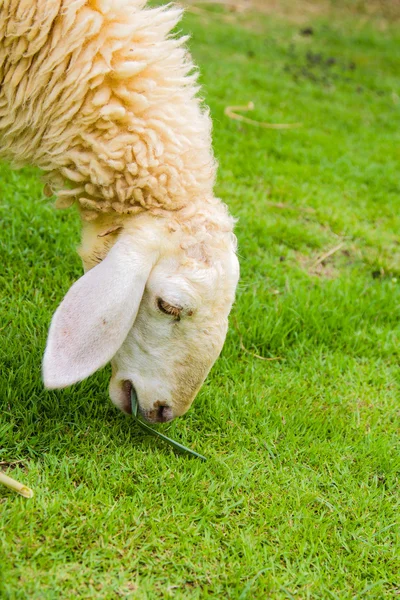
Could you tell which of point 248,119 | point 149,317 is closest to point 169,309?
point 149,317

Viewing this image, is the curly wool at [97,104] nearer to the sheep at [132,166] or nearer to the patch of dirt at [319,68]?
the sheep at [132,166]

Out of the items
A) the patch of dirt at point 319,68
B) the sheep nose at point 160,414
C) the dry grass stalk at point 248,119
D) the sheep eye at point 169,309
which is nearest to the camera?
the sheep eye at point 169,309

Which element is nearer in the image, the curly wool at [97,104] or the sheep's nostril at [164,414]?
the curly wool at [97,104]

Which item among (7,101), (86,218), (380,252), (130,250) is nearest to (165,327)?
(130,250)

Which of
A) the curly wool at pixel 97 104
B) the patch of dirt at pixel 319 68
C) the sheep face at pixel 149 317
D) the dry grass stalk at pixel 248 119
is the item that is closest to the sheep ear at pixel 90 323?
the sheep face at pixel 149 317

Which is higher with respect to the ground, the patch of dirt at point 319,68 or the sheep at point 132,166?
the sheep at point 132,166

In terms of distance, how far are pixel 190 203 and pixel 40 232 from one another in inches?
70.7

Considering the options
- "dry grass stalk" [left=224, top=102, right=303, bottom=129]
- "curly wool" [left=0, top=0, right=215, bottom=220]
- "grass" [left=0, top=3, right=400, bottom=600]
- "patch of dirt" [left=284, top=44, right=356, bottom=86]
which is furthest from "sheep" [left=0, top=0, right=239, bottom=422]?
"patch of dirt" [left=284, top=44, right=356, bottom=86]

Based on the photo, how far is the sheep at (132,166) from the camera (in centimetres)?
288

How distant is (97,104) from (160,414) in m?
1.35

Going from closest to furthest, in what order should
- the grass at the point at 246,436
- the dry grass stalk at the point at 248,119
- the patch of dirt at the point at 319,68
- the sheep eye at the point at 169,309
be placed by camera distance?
the grass at the point at 246,436 < the sheep eye at the point at 169,309 < the dry grass stalk at the point at 248,119 < the patch of dirt at the point at 319,68

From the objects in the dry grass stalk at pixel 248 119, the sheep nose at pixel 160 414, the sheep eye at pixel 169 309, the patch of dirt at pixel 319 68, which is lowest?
the patch of dirt at pixel 319 68

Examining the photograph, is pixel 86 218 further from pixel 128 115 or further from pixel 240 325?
pixel 240 325

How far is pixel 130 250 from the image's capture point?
9.14 feet
